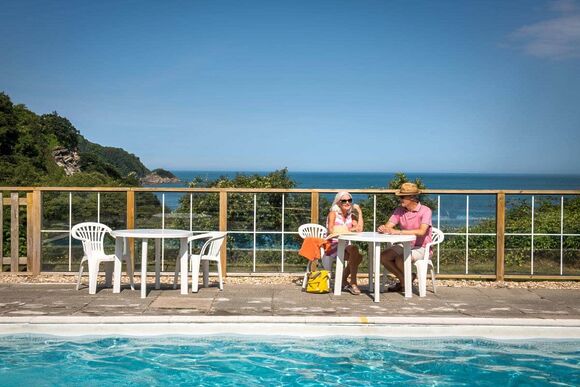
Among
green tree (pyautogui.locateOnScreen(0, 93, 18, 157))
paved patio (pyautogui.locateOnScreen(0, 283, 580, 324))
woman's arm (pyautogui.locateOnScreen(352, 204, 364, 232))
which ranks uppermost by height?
green tree (pyautogui.locateOnScreen(0, 93, 18, 157))

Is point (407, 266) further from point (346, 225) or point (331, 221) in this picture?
point (331, 221)

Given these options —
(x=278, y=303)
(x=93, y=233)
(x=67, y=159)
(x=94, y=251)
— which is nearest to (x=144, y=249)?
(x=94, y=251)

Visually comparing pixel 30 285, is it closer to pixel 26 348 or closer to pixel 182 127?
pixel 26 348

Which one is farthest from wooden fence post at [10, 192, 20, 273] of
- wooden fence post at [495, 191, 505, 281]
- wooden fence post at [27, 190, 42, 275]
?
wooden fence post at [495, 191, 505, 281]

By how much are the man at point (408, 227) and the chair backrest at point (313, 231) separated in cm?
87

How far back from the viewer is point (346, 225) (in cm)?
771

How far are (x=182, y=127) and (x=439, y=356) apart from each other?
2310 inches

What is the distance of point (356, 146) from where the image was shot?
6669cm

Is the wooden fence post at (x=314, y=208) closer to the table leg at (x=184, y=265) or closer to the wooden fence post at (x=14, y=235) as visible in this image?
the table leg at (x=184, y=265)

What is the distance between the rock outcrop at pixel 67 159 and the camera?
3766 cm

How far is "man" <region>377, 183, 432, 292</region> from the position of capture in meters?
7.46

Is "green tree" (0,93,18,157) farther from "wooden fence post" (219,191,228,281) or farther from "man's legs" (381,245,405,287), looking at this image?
"man's legs" (381,245,405,287)

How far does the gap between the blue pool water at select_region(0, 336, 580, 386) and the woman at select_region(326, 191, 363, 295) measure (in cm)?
181

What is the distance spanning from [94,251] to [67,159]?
33394 millimetres
